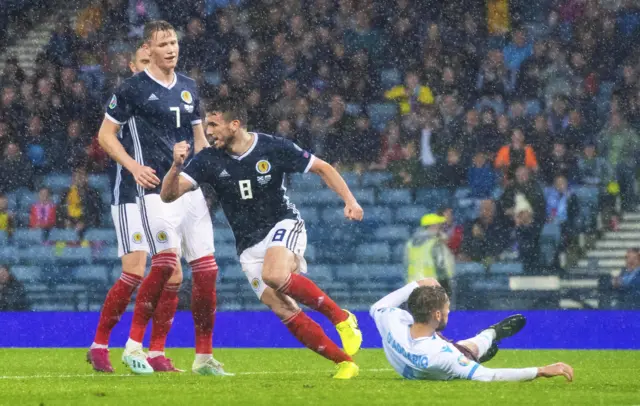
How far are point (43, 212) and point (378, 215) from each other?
3.90m

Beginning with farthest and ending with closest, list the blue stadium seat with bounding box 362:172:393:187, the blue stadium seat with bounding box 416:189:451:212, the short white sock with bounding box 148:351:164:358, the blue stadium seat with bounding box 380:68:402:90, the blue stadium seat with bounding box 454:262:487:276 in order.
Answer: the blue stadium seat with bounding box 380:68:402:90 < the blue stadium seat with bounding box 362:172:393:187 < the blue stadium seat with bounding box 416:189:451:212 < the blue stadium seat with bounding box 454:262:487:276 < the short white sock with bounding box 148:351:164:358

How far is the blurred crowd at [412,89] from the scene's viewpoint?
49.9ft

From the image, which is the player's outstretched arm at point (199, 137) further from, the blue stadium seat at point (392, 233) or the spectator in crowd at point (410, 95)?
the spectator in crowd at point (410, 95)

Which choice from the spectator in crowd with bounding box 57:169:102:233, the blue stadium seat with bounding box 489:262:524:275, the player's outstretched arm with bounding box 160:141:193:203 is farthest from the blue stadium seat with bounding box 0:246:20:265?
the player's outstretched arm with bounding box 160:141:193:203

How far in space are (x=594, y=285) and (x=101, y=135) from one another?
7641 mm

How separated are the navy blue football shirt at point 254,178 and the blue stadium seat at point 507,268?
6913mm

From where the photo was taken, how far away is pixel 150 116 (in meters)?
8.17

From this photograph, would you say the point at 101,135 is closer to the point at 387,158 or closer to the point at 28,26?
the point at 387,158

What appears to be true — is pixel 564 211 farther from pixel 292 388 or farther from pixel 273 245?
pixel 292 388

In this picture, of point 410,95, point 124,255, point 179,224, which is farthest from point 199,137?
point 410,95

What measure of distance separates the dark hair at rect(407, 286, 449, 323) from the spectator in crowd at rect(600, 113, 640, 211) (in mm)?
8574

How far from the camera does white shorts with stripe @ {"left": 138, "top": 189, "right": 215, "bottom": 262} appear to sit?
8031mm

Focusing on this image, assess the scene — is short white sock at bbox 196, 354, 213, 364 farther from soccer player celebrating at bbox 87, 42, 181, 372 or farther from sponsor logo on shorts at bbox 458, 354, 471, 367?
sponsor logo on shorts at bbox 458, 354, 471, 367

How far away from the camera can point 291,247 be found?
7.75 meters
